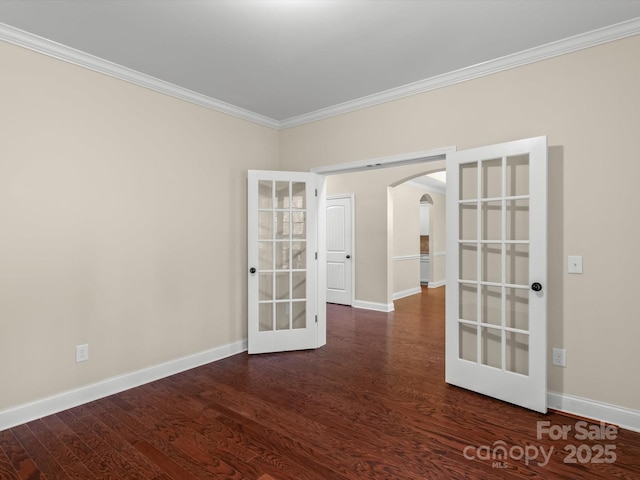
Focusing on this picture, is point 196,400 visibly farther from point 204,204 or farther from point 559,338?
point 559,338

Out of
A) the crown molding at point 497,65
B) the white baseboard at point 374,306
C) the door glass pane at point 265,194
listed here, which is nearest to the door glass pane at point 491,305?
the crown molding at point 497,65

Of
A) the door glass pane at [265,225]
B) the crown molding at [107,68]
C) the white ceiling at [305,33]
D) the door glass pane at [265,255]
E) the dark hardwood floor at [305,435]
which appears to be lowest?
the dark hardwood floor at [305,435]

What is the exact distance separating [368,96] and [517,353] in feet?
8.99

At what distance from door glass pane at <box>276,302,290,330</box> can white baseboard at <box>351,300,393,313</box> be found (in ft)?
8.10

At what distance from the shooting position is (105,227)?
2885 millimetres

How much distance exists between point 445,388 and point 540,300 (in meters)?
1.09

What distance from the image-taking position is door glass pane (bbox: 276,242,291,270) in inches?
159

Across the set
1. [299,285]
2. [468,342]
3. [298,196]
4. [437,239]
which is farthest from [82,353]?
[437,239]

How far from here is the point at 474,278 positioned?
117 inches

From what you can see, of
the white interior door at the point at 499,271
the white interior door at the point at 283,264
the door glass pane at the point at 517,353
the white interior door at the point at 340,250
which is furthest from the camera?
the white interior door at the point at 340,250

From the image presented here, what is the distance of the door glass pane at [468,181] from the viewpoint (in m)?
2.97

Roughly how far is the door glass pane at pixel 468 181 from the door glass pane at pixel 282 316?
226 cm

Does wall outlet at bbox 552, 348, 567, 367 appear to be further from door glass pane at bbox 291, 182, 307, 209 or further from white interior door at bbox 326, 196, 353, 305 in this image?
white interior door at bbox 326, 196, 353, 305

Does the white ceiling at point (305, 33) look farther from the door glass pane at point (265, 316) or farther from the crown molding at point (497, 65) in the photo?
the door glass pane at point (265, 316)
